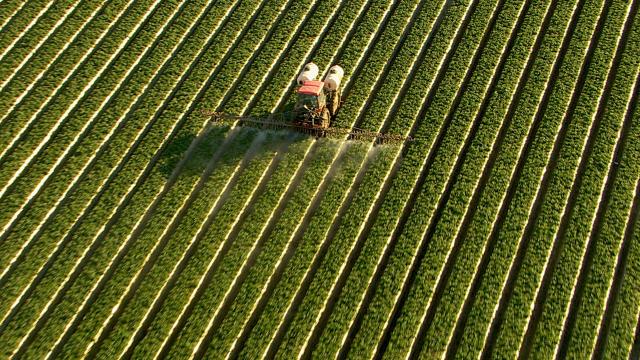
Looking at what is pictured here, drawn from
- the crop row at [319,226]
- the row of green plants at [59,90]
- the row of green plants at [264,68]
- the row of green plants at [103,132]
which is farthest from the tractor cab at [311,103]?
the row of green plants at [59,90]

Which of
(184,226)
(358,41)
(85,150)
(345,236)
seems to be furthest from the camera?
(358,41)

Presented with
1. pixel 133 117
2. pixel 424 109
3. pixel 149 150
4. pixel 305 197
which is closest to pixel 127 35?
pixel 133 117

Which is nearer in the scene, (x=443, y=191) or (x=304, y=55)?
(x=443, y=191)

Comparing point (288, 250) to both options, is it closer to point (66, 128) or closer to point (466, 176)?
point (466, 176)

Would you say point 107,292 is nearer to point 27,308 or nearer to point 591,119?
point 27,308

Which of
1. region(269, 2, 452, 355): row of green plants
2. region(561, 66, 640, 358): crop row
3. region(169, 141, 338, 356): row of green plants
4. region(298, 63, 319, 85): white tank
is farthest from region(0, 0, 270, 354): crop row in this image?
region(561, 66, 640, 358): crop row

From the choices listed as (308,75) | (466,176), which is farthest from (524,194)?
(308,75)

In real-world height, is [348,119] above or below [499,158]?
above
